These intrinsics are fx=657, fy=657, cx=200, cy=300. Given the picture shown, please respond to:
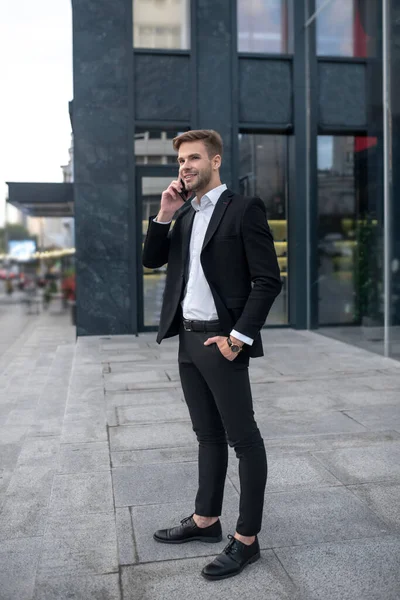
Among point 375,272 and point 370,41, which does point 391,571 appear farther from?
point 370,41

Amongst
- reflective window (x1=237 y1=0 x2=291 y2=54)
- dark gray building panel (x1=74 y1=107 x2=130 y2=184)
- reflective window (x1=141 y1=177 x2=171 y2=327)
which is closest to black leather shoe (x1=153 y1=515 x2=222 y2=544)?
reflective window (x1=141 y1=177 x2=171 y2=327)

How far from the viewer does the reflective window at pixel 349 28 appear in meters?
9.77

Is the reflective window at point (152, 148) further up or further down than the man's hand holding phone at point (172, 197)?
further up

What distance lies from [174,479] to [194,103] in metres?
9.07

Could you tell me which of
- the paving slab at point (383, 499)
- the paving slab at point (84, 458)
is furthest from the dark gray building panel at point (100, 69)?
the paving slab at point (383, 499)

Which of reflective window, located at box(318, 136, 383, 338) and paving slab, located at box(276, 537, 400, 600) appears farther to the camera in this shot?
reflective window, located at box(318, 136, 383, 338)

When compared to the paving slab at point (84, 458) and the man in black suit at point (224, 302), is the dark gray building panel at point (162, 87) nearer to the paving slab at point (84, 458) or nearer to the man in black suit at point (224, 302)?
the paving slab at point (84, 458)

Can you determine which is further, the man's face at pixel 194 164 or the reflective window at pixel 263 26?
the reflective window at pixel 263 26

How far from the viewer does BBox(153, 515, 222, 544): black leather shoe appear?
3.26 metres

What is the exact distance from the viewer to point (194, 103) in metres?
11.9

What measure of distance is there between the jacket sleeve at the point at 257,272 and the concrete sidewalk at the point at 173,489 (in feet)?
3.71

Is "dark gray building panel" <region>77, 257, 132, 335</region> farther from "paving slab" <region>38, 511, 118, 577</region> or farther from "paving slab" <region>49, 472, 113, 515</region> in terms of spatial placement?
"paving slab" <region>38, 511, 118, 577</region>

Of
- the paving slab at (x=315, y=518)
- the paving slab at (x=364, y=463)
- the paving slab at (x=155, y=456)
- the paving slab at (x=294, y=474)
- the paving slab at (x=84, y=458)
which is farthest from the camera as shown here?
the paving slab at (x=155, y=456)

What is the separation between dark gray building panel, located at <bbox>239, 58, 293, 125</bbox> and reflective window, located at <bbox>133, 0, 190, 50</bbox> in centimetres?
120
